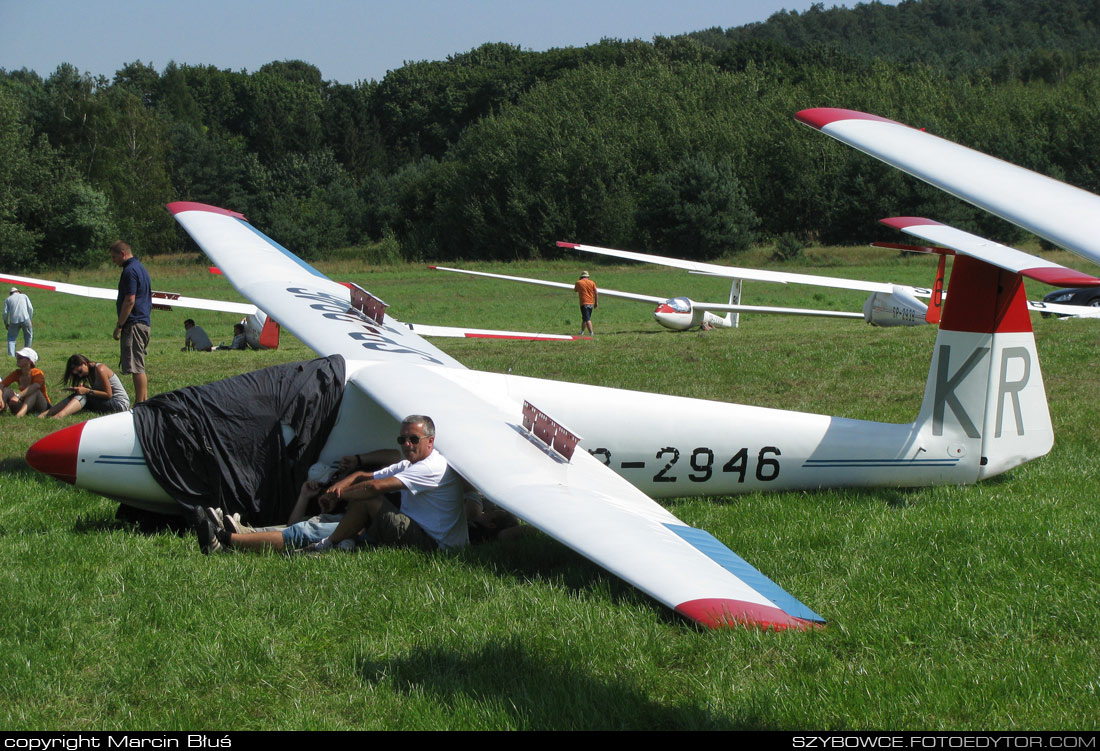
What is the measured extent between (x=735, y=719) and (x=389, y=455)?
3372mm

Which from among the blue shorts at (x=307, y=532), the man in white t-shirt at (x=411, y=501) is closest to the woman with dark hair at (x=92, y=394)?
the blue shorts at (x=307, y=532)

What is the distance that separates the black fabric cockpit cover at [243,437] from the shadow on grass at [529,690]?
2.32m

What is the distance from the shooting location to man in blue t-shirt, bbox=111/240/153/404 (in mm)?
10398

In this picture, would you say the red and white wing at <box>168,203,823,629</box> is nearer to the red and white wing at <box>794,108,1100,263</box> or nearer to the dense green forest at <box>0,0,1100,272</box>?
the red and white wing at <box>794,108,1100,263</box>

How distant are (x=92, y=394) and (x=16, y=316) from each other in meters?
8.15

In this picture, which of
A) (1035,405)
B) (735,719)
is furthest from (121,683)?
(1035,405)

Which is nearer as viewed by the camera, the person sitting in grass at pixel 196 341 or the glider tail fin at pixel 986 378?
the glider tail fin at pixel 986 378

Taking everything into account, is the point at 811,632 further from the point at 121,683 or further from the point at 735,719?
the point at 121,683

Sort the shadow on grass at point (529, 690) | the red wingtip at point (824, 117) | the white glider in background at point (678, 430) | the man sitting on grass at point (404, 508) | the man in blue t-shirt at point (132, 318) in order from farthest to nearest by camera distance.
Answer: the man in blue t-shirt at point (132, 318), the white glider in background at point (678, 430), the man sitting on grass at point (404, 508), the red wingtip at point (824, 117), the shadow on grass at point (529, 690)

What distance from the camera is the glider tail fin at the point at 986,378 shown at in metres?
6.76

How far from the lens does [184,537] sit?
6129 mm

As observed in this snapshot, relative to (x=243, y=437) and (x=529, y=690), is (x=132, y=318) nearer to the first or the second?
(x=243, y=437)

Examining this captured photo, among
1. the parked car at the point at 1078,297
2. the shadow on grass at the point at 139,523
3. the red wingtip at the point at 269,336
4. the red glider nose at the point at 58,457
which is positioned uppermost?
the red glider nose at the point at 58,457

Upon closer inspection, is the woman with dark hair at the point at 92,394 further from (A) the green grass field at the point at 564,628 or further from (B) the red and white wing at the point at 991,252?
(B) the red and white wing at the point at 991,252
